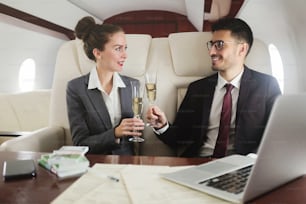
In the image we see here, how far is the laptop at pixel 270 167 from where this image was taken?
53 centimetres

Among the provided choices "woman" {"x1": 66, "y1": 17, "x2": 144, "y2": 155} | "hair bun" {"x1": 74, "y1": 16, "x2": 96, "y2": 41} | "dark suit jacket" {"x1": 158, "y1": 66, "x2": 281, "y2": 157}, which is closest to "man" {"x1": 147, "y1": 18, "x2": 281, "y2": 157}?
"dark suit jacket" {"x1": 158, "y1": 66, "x2": 281, "y2": 157}

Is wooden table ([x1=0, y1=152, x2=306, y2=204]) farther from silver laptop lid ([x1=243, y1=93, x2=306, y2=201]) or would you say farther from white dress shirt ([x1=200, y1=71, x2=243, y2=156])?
white dress shirt ([x1=200, y1=71, x2=243, y2=156])

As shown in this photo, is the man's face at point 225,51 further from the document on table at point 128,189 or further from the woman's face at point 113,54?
the document on table at point 128,189

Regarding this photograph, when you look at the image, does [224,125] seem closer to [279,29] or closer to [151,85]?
[151,85]

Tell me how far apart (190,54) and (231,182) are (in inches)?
36.2

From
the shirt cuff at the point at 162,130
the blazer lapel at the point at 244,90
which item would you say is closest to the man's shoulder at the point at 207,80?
the blazer lapel at the point at 244,90

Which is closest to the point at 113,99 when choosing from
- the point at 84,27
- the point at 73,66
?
the point at 73,66

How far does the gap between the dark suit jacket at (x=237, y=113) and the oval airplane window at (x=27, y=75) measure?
0.79 m

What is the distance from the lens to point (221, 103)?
1.41 m

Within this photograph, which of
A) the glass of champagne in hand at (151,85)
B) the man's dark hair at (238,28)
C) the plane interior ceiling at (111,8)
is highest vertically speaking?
the plane interior ceiling at (111,8)

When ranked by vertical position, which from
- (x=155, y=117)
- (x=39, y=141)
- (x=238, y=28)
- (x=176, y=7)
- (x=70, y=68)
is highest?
(x=176, y=7)

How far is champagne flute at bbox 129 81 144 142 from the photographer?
4.17 feet

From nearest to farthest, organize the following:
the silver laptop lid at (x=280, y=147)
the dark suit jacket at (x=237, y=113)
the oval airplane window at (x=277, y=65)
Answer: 1. the silver laptop lid at (x=280, y=147)
2. the dark suit jacket at (x=237, y=113)
3. the oval airplane window at (x=277, y=65)

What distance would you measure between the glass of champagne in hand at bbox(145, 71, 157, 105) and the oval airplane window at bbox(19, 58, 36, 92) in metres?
0.65
